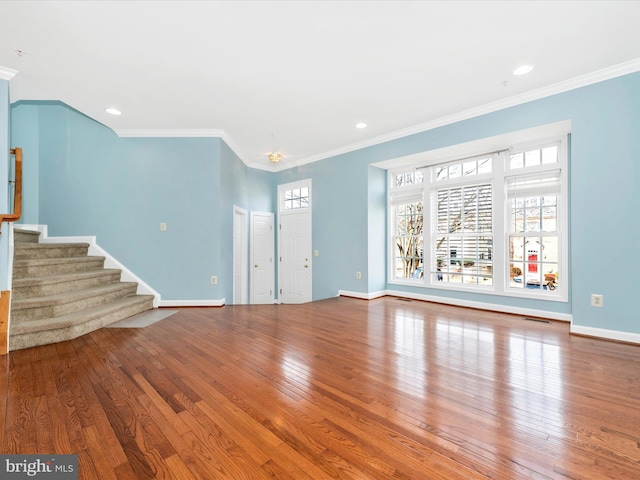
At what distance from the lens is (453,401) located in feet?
6.20

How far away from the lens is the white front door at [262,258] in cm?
639

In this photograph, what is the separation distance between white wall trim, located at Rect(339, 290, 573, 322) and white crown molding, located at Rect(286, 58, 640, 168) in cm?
267

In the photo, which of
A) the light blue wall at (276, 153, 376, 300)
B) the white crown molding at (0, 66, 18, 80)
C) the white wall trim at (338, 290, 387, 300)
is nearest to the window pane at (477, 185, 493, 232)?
the light blue wall at (276, 153, 376, 300)

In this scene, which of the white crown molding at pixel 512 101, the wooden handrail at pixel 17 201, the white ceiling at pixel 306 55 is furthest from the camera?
the white crown molding at pixel 512 101

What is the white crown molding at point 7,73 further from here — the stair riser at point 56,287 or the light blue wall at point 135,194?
the stair riser at point 56,287

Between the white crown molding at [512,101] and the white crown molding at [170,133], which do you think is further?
the white crown molding at [170,133]

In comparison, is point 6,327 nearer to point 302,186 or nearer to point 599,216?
point 302,186

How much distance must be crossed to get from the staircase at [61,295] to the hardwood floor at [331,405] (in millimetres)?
220

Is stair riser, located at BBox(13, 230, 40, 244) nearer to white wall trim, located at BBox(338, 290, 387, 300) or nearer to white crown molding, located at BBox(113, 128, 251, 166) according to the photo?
white crown molding, located at BBox(113, 128, 251, 166)

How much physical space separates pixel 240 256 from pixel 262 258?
729 mm

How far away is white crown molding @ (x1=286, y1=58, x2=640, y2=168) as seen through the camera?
303cm

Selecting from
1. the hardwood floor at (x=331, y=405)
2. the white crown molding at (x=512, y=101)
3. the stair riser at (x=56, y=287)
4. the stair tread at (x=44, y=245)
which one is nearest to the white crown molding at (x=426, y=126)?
the white crown molding at (x=512, y=101)

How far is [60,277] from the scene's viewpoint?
3.70 m

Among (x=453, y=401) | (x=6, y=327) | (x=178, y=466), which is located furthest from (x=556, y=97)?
(x=6, y=327)
